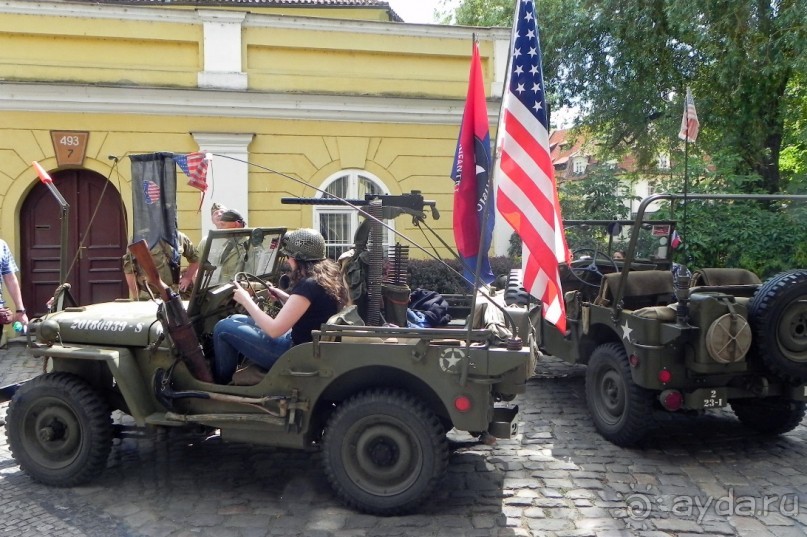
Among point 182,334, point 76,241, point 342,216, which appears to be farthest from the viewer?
point 342,216

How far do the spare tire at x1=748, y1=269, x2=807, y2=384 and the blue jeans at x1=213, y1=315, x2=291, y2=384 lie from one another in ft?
10.8

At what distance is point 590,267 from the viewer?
7230 millimetres

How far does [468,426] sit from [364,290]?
1.49m

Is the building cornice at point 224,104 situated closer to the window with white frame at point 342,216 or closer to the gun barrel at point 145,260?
the window with white frame at point 342,216

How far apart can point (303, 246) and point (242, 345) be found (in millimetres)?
748

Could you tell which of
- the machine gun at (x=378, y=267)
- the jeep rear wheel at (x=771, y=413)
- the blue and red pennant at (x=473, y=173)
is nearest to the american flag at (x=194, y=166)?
the machine gun at (x=378, y=267)

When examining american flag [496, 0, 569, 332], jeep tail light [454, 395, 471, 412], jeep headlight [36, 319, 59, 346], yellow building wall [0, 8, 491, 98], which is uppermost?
yellow building wall [0, 8, 491, 98]

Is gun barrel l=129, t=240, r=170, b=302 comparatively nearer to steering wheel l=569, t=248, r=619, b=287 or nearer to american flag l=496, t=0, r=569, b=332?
american flag l=496, t=0, r=569, b=332

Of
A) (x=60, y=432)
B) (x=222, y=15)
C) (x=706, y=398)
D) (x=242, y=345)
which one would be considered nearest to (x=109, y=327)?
(x=60, y=432)

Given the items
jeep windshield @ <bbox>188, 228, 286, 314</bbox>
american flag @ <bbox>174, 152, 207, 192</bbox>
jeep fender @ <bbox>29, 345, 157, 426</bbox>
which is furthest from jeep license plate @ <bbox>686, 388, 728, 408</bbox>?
american flag @ <bbox>174, 152, 207, 192</bbox>

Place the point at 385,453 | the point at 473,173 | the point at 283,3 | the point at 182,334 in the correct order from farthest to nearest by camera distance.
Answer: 1. the point at 283,3
2. the point at 473,173
3. the point at 182,334
4. the point at 385,453

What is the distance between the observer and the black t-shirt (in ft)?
15.1

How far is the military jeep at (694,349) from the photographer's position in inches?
204

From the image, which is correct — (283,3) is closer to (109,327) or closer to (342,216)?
(342,216)
